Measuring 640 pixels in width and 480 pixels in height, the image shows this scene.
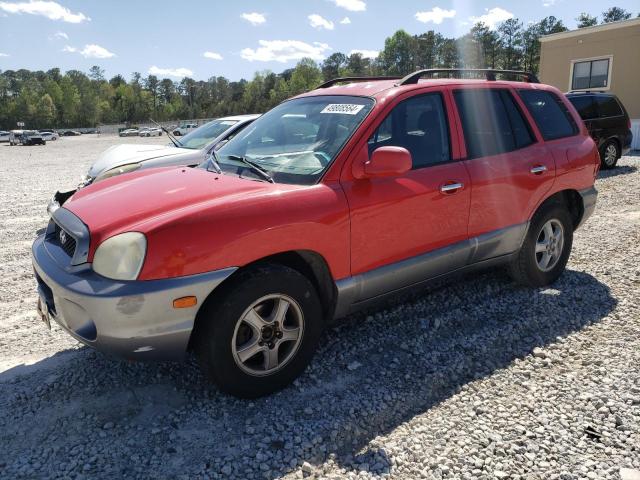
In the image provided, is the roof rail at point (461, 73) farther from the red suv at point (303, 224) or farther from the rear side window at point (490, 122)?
A: the rear side window at point (490, 122)

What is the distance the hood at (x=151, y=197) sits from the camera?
2.81 meters

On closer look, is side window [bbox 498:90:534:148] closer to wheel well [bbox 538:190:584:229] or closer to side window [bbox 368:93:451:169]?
wheel well [bbox 538:190:584:229]

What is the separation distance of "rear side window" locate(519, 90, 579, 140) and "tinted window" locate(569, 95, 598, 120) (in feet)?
26.6

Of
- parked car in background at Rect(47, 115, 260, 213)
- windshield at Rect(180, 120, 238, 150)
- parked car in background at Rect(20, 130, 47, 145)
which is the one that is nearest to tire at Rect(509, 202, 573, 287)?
parked car in background at Rect(47, 115, 260, 213)

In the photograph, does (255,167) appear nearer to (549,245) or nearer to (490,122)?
(490,122)

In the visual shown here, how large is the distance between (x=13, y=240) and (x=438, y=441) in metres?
6.43

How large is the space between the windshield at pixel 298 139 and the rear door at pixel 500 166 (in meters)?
1.01

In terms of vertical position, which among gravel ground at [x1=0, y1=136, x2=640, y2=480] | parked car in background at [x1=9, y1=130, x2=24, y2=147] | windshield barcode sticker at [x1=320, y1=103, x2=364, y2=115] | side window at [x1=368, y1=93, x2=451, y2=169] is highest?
parked car in background at [x1=9, y1=130, x2=24, y2=147]

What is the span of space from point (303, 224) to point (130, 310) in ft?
3.46

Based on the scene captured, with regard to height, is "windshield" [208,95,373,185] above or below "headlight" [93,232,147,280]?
above

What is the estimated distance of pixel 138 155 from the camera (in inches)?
291

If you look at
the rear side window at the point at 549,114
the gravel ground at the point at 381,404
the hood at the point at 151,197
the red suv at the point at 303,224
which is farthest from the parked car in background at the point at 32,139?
the rear side window at the point at 549,114

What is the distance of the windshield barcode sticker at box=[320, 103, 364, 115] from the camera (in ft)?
11.7

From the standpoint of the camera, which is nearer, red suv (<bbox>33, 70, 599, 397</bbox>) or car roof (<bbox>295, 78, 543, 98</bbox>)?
red suv (<bbox>33, 70, 599, 397</bbox>)
